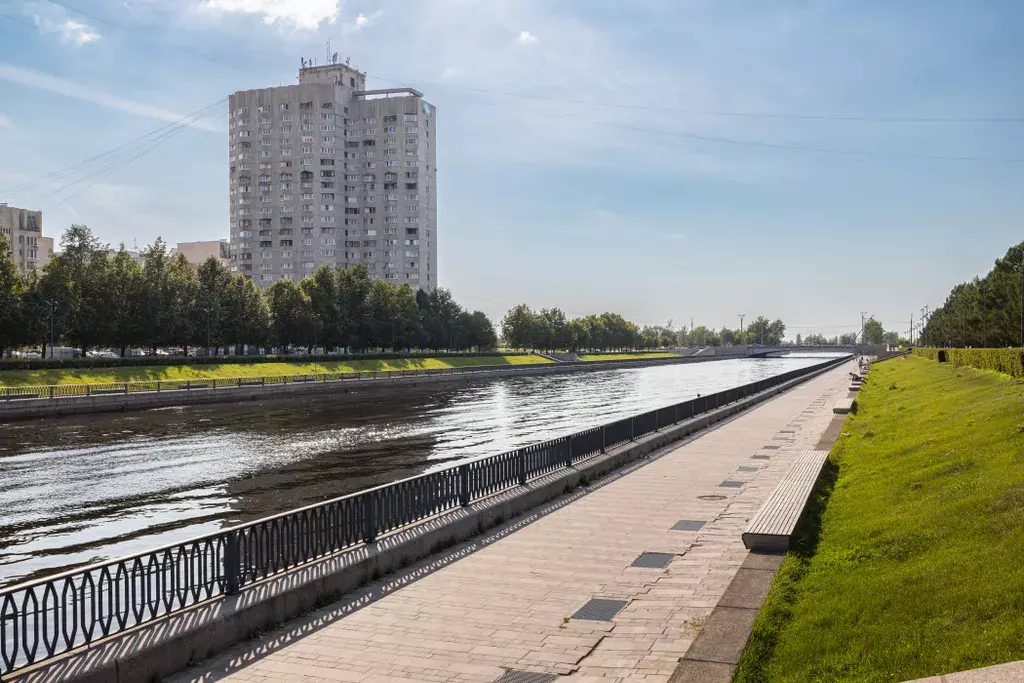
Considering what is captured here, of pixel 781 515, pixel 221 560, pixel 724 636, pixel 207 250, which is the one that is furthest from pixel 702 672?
pixel 207 250

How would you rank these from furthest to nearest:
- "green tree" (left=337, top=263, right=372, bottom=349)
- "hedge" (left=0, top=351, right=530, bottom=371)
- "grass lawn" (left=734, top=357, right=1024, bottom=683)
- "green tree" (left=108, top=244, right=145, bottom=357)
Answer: "green tree" (left=337, top=263, right=372, bottom=349) → "green tree" (left=108, top=244, right=145, bottom=357) → "hedge" (left=0, top=351, right=530, bottom=371) → "grass lawn" (left=734, top=357, right=1024, bottom=683)

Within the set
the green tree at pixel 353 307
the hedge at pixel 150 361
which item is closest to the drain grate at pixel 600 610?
the hedge at pixel 150 361

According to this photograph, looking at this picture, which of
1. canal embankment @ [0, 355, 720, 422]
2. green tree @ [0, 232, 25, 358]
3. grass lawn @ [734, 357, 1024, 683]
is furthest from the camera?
green tree @ [0, 232, 25, 358]

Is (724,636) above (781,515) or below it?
below

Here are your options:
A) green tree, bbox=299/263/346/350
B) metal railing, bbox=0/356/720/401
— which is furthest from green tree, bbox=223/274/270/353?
metal railing, bbox=0/356/720/401

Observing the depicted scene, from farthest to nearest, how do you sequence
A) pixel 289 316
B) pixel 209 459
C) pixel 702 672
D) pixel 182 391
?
pixel 289 316 → pixel 182 391 → pixel 209 459 → pixel 702 672

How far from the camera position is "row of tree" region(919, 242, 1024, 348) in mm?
83750

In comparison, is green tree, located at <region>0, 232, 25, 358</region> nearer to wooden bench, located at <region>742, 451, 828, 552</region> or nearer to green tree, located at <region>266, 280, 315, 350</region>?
green tree, located at <region>266, 280, 315, 350</region>

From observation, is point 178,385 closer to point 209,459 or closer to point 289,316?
point 209,459

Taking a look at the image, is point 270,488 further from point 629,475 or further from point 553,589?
point 553,589

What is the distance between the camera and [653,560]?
11.5 meters

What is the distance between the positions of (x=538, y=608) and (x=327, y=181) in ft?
511

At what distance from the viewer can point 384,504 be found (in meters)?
11.9

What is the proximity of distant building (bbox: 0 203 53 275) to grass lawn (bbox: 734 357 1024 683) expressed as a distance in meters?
162
